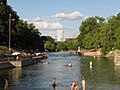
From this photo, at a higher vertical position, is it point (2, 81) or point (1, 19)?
point (1, 19)

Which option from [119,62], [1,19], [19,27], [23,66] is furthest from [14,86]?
[19,27]

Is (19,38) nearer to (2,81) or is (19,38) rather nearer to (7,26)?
(7,26)

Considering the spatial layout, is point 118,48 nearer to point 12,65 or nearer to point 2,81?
point 12,65

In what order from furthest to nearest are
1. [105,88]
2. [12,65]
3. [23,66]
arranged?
[23,66]
[12,65]
[105,88]

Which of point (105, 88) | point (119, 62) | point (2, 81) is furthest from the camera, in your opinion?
point (119, 62)

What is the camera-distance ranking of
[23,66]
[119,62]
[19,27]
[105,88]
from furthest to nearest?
[19,27], [119,62], [23,66], [105,88]

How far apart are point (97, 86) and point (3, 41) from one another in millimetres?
102070

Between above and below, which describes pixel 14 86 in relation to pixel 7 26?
below

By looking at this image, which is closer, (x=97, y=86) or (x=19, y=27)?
(x=97, y=86)

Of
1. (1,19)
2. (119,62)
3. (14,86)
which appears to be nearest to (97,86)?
(14,86)

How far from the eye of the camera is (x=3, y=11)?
16800cm

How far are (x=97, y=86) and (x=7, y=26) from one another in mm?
107141

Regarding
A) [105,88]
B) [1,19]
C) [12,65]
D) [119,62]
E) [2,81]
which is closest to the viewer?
[105,88]

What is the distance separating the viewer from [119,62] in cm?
12431
